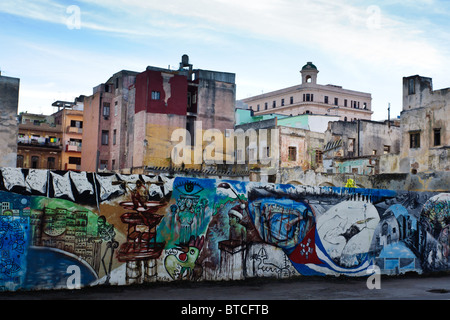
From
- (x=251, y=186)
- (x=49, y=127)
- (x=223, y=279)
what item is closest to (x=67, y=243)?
(x=223, y=279)

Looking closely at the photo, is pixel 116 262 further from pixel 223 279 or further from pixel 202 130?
pixel 202 130

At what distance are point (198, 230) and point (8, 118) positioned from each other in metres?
33.7

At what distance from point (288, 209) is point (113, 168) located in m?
43.6

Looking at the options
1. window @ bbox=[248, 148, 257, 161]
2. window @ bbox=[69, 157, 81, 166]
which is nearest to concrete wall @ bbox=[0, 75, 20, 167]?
window @ bbox=[248, 148, 257, 161]

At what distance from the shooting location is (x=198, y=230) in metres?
11.2

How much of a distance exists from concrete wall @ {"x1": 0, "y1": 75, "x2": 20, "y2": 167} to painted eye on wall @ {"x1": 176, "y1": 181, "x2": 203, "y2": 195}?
3254 cm

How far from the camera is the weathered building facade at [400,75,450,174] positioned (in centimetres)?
4094

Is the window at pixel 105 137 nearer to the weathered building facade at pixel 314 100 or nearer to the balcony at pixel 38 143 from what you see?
the balcony at pixel 38 143

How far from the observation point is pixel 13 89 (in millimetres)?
40031

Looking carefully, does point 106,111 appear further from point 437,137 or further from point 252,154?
point 437,137

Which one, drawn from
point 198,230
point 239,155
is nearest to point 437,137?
point 239,155

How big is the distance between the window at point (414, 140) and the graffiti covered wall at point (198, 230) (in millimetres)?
29756

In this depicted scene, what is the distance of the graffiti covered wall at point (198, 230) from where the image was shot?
9.37 meters

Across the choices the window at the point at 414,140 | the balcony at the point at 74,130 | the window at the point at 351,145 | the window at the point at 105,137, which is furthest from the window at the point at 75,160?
the window at the point at 414,140
